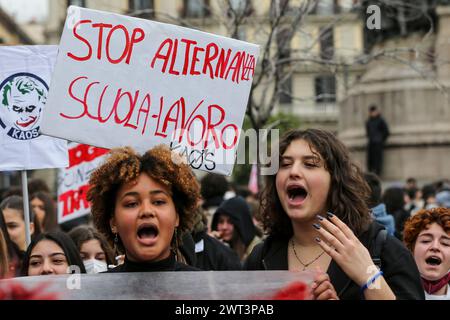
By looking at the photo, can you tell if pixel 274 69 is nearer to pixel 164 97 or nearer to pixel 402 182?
pixel 164 97

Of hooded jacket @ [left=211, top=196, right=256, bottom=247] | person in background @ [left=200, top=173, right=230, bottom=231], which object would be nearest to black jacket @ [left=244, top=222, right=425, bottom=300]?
hooded jacket @ [left=211, top=196, right=256, bottom=247]

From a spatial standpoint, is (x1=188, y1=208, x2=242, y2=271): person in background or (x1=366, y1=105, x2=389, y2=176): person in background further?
(x1=366, y1=105, x2=389, y2=176): person in background

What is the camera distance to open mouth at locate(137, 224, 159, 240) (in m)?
3.77

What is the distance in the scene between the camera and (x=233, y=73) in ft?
17.7

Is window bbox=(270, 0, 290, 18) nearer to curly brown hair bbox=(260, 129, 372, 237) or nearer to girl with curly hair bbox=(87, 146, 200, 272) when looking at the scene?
curly brown hair bbox=(260, 129, 372, 237)

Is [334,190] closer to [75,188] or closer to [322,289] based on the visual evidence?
[322,289]

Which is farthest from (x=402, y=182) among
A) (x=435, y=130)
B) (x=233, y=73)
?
(x=233, y=73)

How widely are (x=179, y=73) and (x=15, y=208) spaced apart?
2652mm

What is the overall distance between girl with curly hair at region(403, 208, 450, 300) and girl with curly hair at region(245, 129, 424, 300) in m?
1.07

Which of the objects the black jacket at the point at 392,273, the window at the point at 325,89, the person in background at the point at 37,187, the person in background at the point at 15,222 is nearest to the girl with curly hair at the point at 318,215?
the black jacket at the point at 392,273

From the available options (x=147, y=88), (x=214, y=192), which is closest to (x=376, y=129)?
(x=214, y=192)

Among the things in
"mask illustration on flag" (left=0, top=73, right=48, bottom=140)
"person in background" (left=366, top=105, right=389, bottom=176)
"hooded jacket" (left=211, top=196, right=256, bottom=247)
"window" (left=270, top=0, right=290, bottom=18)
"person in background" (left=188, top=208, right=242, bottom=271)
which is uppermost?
"window" (left=270, top=0, right=290, bottom=18)
